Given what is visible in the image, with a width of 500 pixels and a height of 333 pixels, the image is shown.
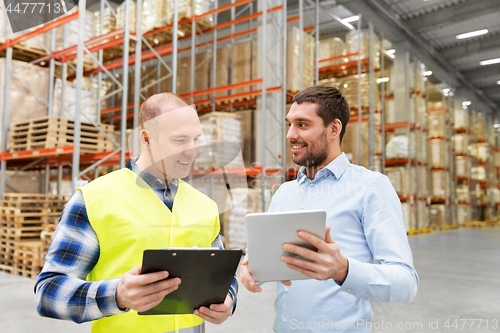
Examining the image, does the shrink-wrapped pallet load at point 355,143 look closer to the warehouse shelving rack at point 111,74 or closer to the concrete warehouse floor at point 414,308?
the warehouse shelving rack at point 111,74

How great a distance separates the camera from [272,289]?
242 inches

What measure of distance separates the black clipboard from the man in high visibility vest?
53mm

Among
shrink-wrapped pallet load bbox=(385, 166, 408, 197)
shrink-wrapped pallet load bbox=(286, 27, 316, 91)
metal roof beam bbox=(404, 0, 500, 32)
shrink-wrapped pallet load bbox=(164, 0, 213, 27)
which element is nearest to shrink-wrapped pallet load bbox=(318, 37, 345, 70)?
shrink-wrapped pallet load bbox=(286, 27, 316, 91)

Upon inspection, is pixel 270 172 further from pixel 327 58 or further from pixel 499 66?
pixel 499 66

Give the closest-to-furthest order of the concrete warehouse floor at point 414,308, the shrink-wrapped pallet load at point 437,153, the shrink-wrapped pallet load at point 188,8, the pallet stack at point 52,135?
the concrete warehouse floor at point 414,308, the pallet stack at point 52,135, the shrink-wrapped pallet load at point 188,8, the shrink-wrapped pallet load at point 437,153

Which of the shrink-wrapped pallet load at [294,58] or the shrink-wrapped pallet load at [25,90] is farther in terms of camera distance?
the shrink-wrapped pallet load at [294,58]

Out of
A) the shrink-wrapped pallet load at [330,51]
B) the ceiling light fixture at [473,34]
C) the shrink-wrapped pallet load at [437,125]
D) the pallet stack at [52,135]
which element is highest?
the ceiling light fixture at [473,34]

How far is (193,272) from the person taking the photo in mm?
1190

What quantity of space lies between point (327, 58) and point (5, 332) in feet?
Result: 36.8

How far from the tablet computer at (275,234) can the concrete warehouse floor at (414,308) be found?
3245 mm

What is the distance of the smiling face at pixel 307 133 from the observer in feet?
6.21

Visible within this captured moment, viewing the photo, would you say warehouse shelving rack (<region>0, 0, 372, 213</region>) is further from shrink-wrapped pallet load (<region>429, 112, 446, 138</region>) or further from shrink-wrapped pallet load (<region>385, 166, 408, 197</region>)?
shrink-wrapped pallet load (<region>429, 112, 446, 138</region>)

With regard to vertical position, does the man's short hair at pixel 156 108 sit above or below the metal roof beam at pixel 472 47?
below

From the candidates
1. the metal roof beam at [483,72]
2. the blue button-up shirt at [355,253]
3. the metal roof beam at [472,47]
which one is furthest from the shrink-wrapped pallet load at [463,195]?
the blue button-up shirt at [355,253]
